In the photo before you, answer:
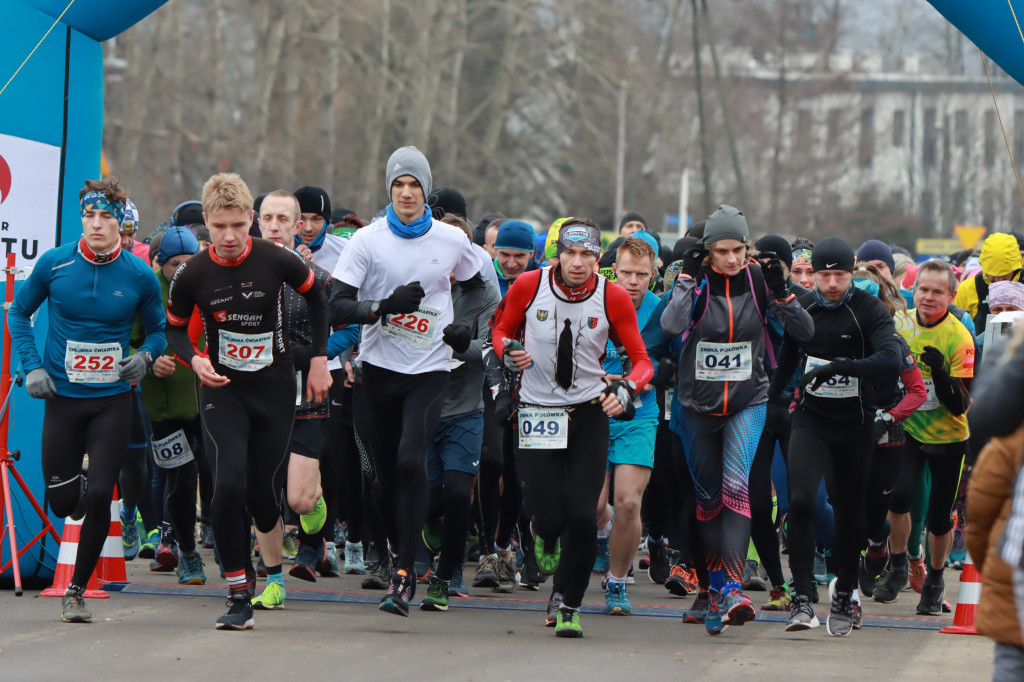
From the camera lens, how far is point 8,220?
8.81 metres

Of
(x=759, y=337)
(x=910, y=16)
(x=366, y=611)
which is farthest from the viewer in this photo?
(x=910, y=16)

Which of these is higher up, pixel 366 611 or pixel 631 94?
pixel 631 94

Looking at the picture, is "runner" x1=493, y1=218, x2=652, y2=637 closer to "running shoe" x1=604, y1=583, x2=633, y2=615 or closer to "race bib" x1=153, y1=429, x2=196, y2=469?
"running shoe" x1=604, y1=583, x2=633, y2=615

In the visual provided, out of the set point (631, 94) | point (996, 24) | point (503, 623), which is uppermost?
point (631, 94)

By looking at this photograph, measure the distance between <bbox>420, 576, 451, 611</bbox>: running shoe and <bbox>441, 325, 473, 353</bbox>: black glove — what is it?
1.38 metres

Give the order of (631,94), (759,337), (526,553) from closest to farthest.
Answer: (759,337) < (526,553) < (631,94)

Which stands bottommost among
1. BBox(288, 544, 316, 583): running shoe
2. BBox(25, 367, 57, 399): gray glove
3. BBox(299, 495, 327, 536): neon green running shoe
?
BBox(288, 544, 316, 583): running shoe

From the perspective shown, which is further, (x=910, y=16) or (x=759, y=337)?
(x=910, y=16)

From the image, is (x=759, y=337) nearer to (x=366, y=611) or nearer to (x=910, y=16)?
(x=366, y=611)

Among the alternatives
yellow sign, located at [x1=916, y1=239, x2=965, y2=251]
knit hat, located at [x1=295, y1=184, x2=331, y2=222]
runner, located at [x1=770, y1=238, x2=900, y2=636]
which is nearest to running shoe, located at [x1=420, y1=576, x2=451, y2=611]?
runner, located at [x1=770, y1=238, x2=900, y2=636]

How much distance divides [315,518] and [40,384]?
1957 mm

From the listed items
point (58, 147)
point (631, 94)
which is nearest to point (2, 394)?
point (58, 147)

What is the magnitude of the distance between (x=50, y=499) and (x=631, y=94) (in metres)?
39.5

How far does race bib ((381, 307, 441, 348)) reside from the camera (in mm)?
8133
